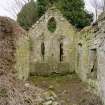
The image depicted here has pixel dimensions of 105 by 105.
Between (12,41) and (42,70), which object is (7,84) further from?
(42,70)

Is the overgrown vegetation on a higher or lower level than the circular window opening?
higher

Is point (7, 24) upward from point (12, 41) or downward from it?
upward

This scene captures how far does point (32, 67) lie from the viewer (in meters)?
20.2

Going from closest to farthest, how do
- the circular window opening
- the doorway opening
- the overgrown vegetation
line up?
the doorway opening, the circular window opening, the overgrown vegetation

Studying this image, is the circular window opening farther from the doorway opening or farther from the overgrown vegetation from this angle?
the doorway opening

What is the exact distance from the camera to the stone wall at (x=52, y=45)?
67.2 ft

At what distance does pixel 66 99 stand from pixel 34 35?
31.8 ft

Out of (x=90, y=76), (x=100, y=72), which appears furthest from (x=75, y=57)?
(x=100, y=72)

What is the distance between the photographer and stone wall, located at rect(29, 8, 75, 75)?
20.5m

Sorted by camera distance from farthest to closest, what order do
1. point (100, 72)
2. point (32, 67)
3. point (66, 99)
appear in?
point (32, 67), point (66, 99), point (100, 72)

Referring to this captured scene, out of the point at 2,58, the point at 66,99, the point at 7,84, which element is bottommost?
the point at 66,99

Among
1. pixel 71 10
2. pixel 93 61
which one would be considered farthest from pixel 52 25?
pixel 93 61

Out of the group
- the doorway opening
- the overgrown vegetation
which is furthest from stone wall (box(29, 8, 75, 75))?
the doorway opening

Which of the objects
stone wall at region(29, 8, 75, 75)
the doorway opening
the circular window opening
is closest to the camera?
the doorway opening
